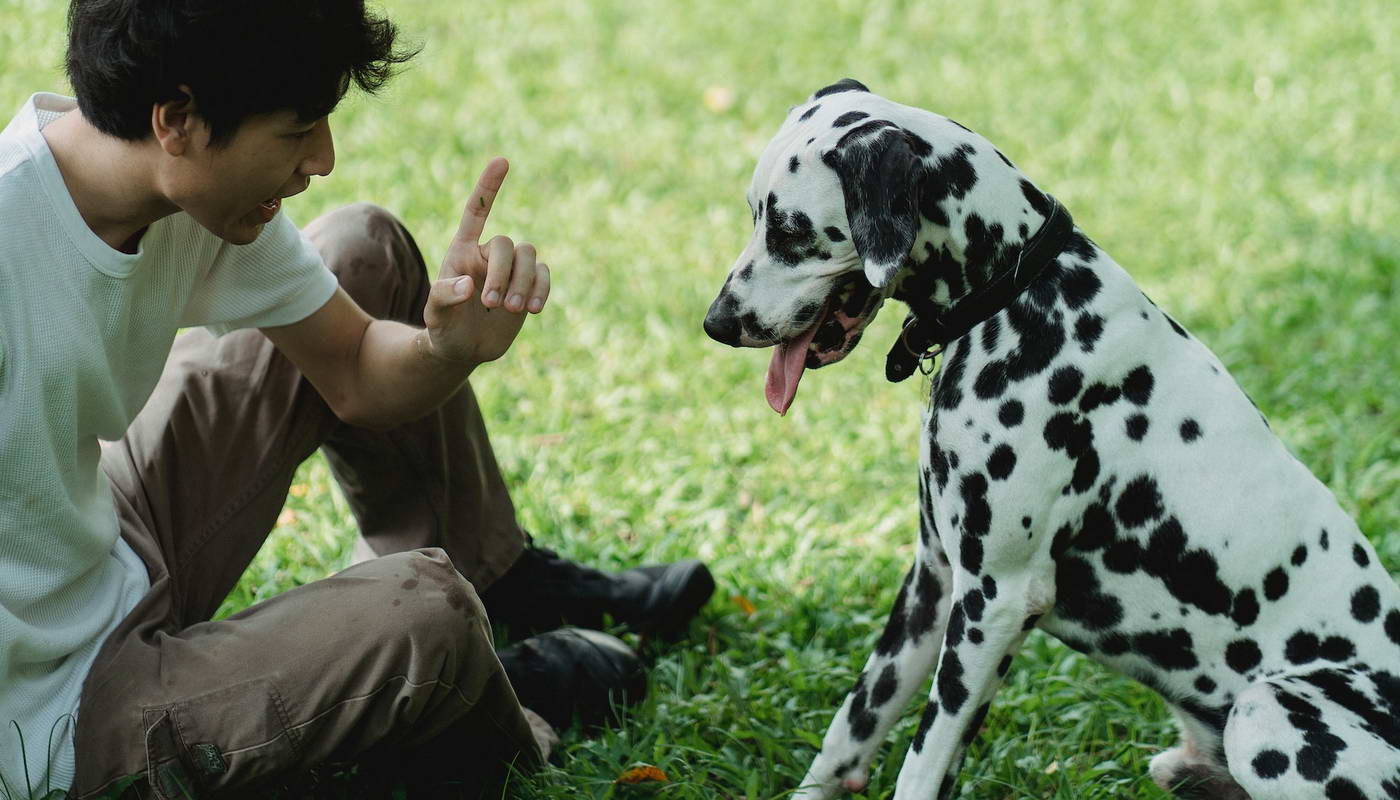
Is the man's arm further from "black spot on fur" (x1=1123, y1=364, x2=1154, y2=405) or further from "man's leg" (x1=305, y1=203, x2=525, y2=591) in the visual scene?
"black spot on fur" (x1=1123, y1=364, x2=1154, y2=405)

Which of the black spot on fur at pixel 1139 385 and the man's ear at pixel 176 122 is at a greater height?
the black spot on fur at pixel 1139 385

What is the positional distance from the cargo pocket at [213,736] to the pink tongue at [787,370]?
1187 mm

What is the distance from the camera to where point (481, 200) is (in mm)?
2982

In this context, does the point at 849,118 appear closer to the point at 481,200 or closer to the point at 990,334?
the point at 990,334

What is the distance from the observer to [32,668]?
2836 mm

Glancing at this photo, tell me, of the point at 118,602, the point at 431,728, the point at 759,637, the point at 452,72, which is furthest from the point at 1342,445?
the point at 452,72

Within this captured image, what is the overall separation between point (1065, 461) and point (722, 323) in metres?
0.76

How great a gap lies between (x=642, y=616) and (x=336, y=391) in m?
1.20

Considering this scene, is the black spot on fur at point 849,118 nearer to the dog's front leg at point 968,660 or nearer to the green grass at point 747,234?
the dog's front leg at point 968,660

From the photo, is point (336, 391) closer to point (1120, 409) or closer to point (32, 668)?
point (32, 668)

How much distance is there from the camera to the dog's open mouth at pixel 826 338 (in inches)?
119

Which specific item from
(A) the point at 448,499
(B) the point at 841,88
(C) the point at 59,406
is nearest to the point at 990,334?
(B) the point at 841,88

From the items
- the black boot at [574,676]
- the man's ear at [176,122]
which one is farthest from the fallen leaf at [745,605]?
the man's ear at [176,122]

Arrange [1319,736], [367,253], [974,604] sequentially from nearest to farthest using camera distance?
[1319,736]
[974,604]
[367,253]
